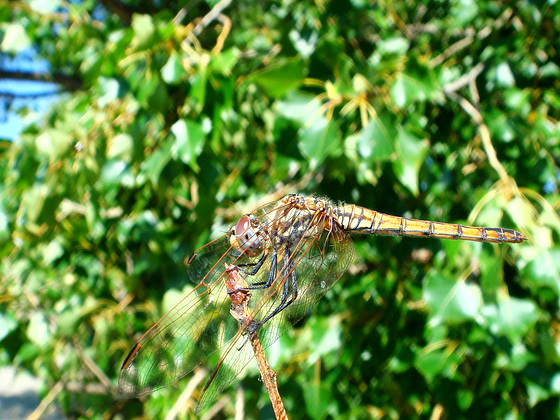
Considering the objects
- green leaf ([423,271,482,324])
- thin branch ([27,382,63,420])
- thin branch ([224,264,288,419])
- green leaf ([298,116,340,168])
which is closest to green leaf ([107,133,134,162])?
green leaf ([298,116,340,168])

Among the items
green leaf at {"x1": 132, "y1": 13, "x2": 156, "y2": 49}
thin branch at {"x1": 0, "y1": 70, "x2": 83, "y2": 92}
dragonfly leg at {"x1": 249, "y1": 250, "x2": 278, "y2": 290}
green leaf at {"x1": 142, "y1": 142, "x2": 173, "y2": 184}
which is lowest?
thin branch at {"x1": 0, "y1": 70, "x2": 83, "y2": 92}

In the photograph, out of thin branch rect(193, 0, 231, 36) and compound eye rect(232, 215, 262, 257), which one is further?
thin branch rect(193, 0, 231, 36)

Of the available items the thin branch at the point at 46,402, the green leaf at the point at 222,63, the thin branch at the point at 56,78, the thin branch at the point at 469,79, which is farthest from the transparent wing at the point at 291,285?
the thin branch at the point at 56,78

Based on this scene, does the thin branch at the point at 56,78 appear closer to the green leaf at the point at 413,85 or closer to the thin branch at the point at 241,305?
the green leaf at the point at 413,85

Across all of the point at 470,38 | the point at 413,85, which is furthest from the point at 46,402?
the point at 470,38

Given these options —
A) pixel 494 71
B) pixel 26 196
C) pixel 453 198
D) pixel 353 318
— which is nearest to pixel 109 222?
pixel 26 196

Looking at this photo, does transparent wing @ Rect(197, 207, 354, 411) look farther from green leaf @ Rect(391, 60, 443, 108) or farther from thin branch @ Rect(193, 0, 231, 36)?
thin branch @ Rect(193, 0, 231, 36)

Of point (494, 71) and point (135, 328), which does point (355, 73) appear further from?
point (135, 328)
